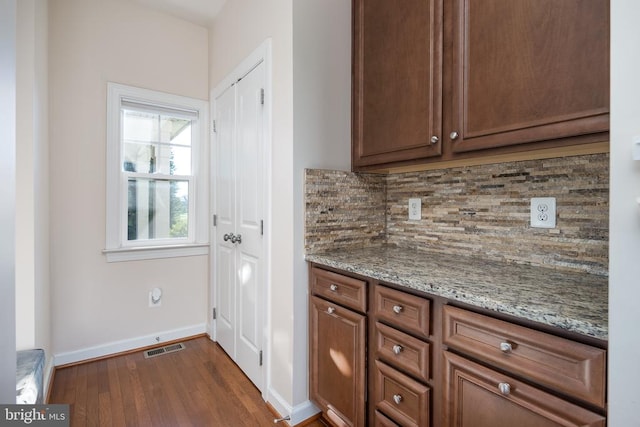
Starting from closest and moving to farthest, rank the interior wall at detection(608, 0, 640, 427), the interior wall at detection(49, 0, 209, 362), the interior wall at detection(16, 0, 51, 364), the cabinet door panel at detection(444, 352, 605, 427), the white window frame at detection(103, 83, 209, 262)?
the interior wall at detection(608, 0, 640, 427)
the cabinet door panel at detection(444, 352, 605, 427)
the interior wall at detection(16, 0, 51, 364)
the interior wall at detection(49, 0, 209, 362)
the white window frame at detection(103, 83, 209, 262)

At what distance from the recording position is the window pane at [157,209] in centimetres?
248

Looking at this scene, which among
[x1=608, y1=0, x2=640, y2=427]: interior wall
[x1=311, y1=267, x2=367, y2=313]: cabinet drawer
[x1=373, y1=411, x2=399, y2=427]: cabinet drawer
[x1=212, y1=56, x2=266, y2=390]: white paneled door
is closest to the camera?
[x1=608, y1=0, x2=640, y2=427]: interior wall

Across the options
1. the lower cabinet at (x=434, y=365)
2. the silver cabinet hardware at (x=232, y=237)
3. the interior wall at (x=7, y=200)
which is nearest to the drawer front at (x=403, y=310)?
the lower cabinet at (x=434, y=365)

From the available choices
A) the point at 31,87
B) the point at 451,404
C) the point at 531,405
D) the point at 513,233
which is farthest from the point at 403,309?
the point at 31,87

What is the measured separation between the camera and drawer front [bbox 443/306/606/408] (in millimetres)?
701

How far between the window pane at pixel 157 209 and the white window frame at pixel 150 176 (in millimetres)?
42

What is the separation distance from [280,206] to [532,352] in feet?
4.14

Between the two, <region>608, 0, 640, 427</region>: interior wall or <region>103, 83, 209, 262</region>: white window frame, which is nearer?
<region>608, 0, 640, 427</region>: interior wall

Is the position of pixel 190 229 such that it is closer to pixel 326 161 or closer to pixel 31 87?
pixel 31 87

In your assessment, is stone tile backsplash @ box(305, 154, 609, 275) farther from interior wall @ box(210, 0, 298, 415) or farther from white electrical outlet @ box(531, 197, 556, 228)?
interior wall @ box(210, 0, 298, 415)

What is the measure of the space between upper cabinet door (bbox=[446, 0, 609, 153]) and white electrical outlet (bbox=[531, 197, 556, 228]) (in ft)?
1.19

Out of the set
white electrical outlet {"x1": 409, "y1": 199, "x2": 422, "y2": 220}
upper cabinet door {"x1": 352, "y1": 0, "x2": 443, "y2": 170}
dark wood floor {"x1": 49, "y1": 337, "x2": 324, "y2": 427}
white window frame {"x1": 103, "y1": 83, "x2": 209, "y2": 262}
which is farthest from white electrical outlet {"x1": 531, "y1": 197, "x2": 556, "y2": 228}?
white window frame {"x1": 103, "y1": 83, "x2": 209, "y2": 262}

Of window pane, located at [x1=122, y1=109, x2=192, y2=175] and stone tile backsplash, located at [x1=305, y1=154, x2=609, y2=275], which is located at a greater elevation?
window pane, located at [x1=122, y1=109, x2=192, y2=175]

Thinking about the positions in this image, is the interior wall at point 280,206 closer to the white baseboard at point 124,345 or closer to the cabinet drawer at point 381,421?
the cabinet drawer at point 381,421
